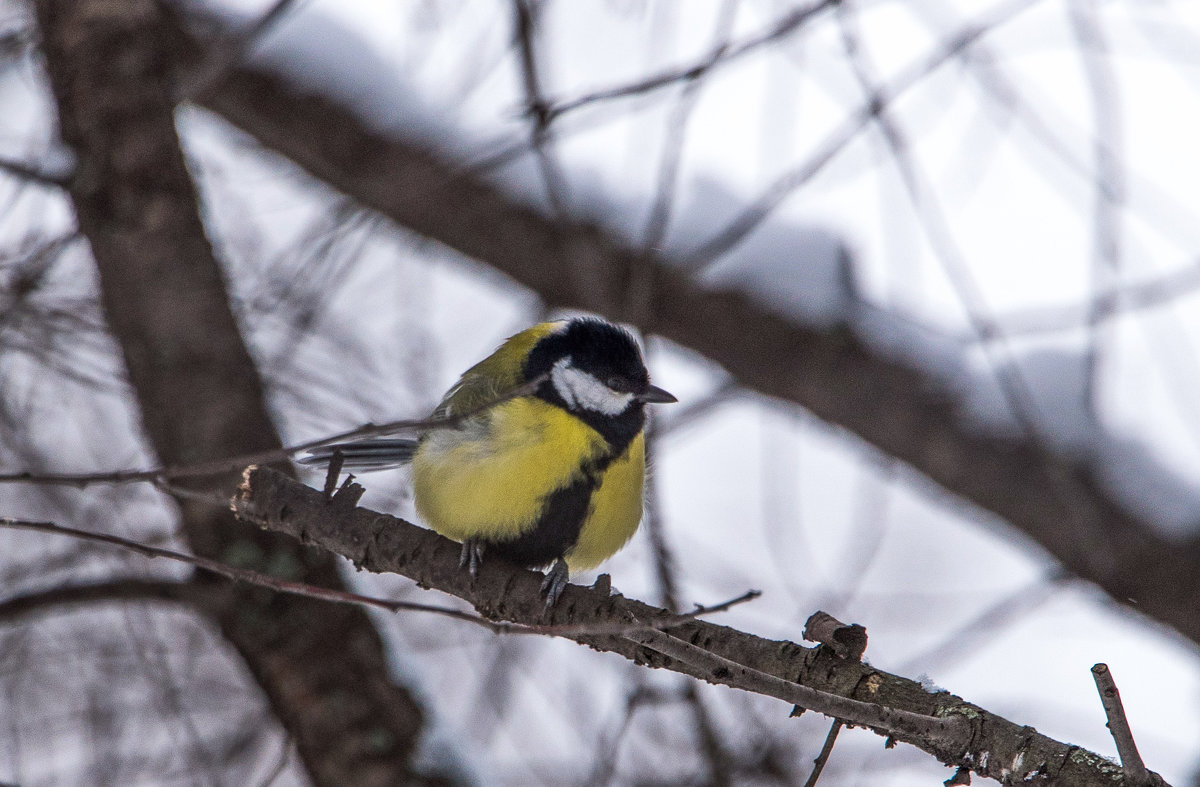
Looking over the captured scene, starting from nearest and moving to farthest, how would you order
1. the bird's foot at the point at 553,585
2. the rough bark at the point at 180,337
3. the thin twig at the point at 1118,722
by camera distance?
the thin twig at the point at 1118,722, the bird's foot at the point at 553,585, the rough bark at the point at 180,337

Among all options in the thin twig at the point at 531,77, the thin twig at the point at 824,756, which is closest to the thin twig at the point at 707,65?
the thin twig at the point at 531,77

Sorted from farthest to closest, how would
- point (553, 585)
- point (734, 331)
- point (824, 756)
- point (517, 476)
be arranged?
point (734, 331)
point (517, 476)
point (553, 585)
point (824, 756)

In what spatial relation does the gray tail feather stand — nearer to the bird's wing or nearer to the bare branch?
the bird's wing

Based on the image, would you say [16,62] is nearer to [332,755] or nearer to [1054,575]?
[332,755]

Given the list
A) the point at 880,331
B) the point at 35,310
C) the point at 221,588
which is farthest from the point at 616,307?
the point at 35,310

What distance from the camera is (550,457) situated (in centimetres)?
212

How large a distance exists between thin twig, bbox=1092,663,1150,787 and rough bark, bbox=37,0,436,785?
66.3 inches

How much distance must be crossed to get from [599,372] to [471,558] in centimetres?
71

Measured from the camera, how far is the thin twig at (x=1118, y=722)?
102 cm

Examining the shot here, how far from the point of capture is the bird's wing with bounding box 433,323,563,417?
2352 mm

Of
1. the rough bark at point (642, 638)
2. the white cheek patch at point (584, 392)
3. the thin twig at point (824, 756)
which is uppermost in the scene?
the white cheek patch at point (584, 392)

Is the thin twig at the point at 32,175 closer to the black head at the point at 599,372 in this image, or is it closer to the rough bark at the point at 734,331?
the rough bark at the point at 734,331

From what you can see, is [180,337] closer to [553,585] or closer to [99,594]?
[99,594]

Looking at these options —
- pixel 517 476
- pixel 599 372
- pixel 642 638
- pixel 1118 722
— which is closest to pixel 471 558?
pixel 517 476
